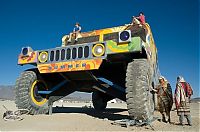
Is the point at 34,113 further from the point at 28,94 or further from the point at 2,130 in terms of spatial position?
the point at 2,130

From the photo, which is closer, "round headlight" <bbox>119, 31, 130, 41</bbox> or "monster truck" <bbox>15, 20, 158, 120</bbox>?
"monster truck" <bbox>15, 20, 158, 120</bbox>

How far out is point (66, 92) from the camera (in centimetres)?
967

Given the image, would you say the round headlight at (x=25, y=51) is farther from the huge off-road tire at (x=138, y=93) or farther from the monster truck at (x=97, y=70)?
the huge off-road tire at (x=138, y=93)

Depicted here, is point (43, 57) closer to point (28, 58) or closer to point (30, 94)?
point (28, 58)

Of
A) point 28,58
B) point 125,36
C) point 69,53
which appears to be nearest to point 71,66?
point 69,53

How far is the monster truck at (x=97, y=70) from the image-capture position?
703 cm

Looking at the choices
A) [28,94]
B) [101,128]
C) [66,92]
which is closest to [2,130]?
[101,128]

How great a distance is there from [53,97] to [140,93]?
4.16m

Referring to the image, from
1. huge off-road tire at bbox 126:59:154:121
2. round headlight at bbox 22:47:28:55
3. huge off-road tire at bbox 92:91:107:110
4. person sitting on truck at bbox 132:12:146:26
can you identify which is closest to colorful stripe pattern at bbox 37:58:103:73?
round headlight at bbox 22:47:28:55

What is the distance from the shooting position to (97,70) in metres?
8.62

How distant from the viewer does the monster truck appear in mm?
7031

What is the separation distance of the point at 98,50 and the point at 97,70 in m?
0.93

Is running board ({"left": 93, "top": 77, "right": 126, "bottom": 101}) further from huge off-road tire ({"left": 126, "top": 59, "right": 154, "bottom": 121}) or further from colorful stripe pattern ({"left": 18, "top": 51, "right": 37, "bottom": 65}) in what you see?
colorful stripe pattern ({"left": 18, "top": 51, "right": 37, "bottom": 65})

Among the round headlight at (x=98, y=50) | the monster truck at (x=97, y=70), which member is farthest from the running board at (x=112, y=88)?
the round headlight at (x=98, y=50)
